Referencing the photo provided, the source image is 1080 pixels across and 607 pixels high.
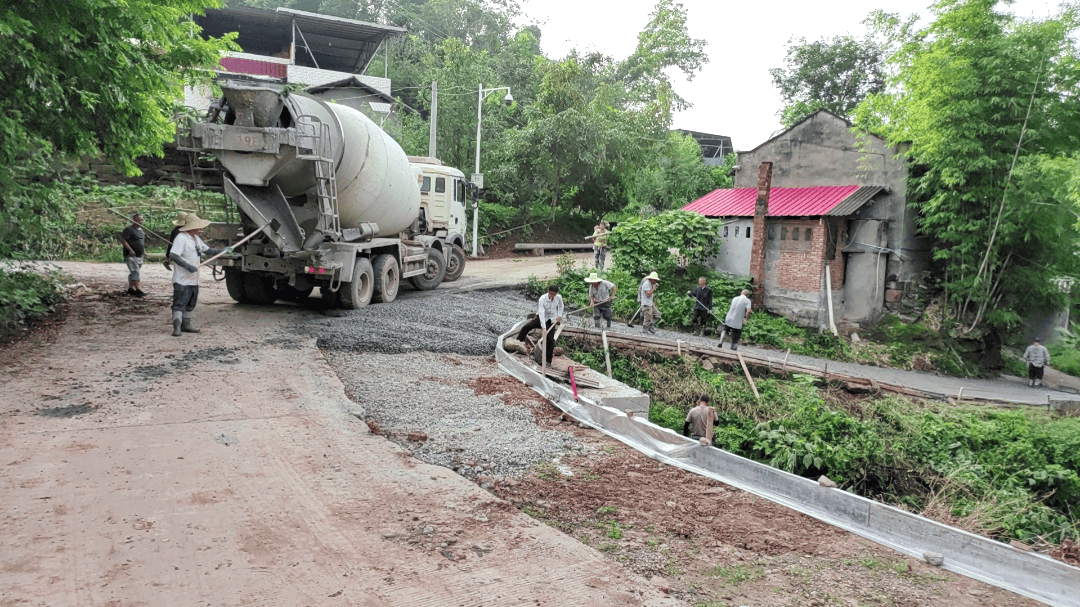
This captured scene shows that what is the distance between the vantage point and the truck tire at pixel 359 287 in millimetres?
13016

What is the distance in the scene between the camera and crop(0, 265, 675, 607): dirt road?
424 cm

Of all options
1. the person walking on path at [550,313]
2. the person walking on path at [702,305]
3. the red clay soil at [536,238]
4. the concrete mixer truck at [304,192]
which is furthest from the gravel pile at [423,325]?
the red clay soil at [536,238]

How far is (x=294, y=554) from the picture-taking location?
181 inches

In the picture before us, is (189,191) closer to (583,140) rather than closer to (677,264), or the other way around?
(677,264)

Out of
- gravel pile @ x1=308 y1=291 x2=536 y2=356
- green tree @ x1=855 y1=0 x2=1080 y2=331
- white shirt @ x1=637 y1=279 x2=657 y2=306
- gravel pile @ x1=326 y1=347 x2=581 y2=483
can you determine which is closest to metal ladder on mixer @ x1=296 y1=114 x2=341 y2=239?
gravel pile @ x1=308 y1=291 x2=536 y2=356

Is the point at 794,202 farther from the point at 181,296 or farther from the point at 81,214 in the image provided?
the point at 81,214

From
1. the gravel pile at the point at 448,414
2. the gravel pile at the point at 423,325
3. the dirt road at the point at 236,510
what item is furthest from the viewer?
the gravel pile at the point at 423,325

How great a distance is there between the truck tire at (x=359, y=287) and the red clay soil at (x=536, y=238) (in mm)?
13929

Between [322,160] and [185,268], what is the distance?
9.20 ft

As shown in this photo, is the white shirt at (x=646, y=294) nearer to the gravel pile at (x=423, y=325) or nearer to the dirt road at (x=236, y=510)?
the gravel pile at (x=423, y=325)

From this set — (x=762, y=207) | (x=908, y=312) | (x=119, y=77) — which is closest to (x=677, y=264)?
(x=762, y=207)

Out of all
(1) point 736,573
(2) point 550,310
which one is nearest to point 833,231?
(2) point 550,310

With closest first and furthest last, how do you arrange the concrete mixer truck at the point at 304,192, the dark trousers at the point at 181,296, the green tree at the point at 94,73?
the green tree at the point at 94,73 → the dark trousers at the point at 181,296 → the concrete mixer truck at the point at 304,192

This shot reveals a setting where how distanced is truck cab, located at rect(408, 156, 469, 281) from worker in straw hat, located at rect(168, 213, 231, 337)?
7855 millimetres
